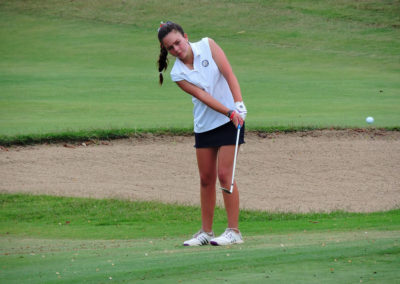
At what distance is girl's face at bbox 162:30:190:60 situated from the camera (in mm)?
5355

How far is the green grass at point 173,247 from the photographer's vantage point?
3.79 metres

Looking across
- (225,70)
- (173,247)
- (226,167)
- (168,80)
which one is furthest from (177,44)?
(168,80)

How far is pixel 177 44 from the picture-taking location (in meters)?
5.38

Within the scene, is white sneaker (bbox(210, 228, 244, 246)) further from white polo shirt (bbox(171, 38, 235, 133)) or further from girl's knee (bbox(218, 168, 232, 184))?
white polo shirt (bbox(171, 38, 235, 133))

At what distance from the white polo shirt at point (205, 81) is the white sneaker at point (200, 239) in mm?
865

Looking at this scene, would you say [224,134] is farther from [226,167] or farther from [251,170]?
[251,170]

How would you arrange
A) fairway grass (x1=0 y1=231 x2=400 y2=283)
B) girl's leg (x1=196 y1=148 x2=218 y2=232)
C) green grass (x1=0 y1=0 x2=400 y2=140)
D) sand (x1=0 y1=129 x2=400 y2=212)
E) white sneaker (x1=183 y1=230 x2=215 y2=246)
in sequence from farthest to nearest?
1. green grass (x1=0 y1=0 x2=400 y2=140)
2. sand (x1=0 y1=129 x2=400 y2=212)
3. girl's leg (x1=196 y1=148 x2=218 y2=232)
4. white sneaker (x1=183 y1=230 x2=215 y2=246)
5. fairway grass (x1=0 y1=231 x2=400 y2=283)

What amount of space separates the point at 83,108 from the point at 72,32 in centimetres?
1609

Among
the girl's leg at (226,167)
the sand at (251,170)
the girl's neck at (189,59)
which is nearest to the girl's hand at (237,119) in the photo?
the girl's leg at (226,167)

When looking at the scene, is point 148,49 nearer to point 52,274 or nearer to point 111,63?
point 111,63

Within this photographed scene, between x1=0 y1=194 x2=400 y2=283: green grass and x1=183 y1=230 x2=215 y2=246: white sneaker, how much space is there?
212 millimetres

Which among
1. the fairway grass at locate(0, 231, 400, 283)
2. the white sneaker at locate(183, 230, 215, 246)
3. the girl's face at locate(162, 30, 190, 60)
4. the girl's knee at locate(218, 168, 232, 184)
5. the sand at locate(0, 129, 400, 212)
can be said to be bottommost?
the sand at locate(0, 129, 400, 212)

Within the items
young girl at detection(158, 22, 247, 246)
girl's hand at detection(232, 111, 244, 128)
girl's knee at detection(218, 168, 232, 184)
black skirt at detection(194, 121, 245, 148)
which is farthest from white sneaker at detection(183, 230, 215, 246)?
girl's hand at detection(232, 111, 244, 128)

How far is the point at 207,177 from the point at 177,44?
1.13m
